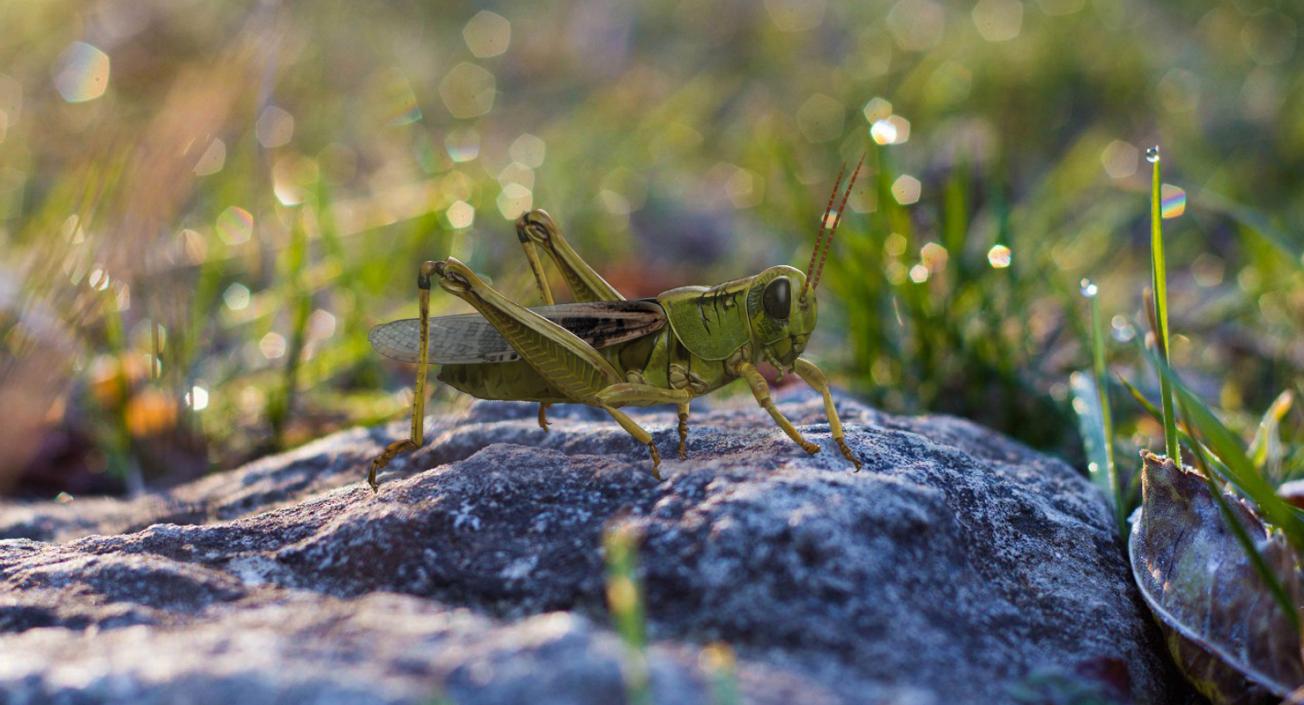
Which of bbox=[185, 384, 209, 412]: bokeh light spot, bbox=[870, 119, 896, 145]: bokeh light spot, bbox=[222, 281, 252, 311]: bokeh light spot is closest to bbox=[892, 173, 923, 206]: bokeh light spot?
bbox=[870, 119, 896, 145]: bokeh light spot

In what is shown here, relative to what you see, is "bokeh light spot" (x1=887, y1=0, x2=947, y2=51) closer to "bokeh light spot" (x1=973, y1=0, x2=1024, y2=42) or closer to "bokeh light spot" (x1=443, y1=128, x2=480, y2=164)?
"bokeh light spot" (x1=973, y1=0, x2=1024, y2=42)

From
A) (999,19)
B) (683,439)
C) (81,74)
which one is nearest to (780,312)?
(683,439)

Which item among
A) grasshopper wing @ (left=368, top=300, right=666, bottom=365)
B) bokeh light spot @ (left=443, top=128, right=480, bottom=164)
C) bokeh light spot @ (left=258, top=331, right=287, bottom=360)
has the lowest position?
bokeh light spot @ (left=258, top=331, right=287, bottom=360)

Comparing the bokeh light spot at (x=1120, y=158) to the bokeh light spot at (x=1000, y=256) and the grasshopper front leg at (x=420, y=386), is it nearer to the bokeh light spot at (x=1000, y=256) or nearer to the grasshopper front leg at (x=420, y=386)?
the bokeh light spot at (x=1000, y=256)

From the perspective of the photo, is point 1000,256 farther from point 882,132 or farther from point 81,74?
point 81,74

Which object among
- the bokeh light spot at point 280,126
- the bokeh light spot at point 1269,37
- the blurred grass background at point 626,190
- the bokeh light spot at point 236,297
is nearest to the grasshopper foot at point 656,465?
the blurred grass background at point 626,190

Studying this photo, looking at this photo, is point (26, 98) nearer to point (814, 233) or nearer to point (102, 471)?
point (102, 471)

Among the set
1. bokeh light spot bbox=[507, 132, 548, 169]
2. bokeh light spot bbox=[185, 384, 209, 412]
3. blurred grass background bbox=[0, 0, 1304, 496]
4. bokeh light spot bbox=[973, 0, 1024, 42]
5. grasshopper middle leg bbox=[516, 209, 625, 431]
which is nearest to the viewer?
grasshopper middle leg bbox=[516, 209, 625, 431]
